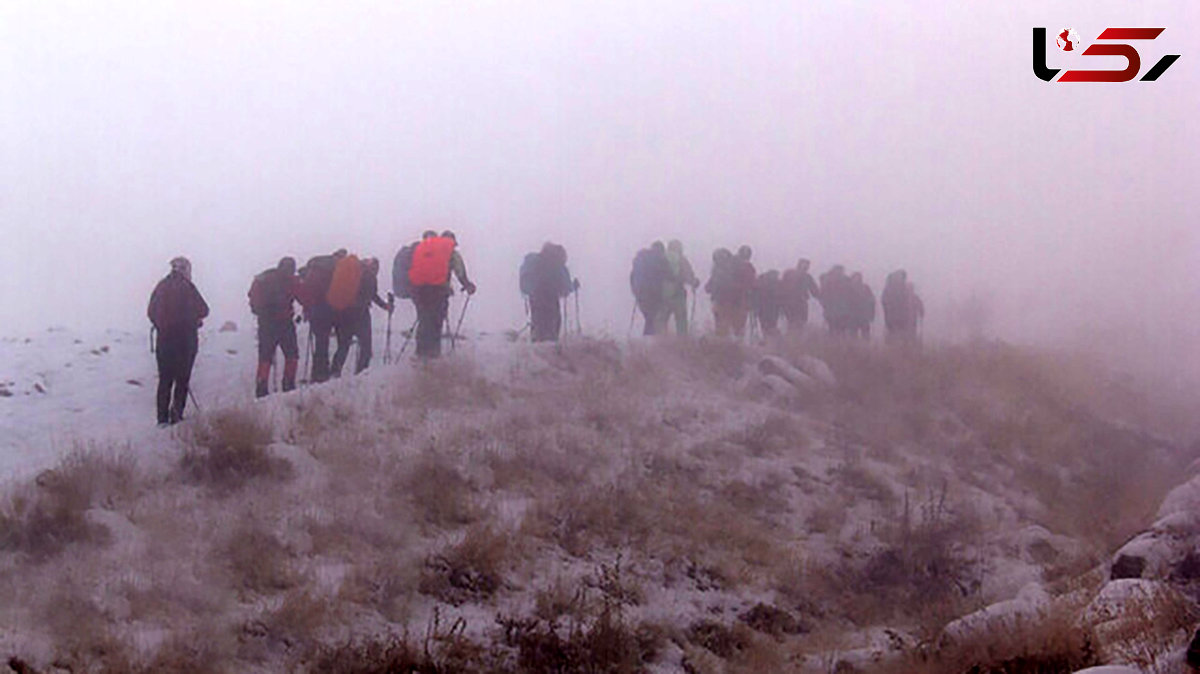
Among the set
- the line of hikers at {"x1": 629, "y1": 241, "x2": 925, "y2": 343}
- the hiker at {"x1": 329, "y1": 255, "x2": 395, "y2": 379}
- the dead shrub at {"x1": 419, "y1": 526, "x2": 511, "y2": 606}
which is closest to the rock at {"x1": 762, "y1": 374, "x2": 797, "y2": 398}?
the line of hikers at {"x1": 629, "y1": 241, "x2": 925, "y2": 343}

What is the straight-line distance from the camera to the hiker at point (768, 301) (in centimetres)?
2333

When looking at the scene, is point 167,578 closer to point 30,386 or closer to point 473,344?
point 30,386

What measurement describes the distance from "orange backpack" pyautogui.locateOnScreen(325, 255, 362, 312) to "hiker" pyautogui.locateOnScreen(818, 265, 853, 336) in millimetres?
11446

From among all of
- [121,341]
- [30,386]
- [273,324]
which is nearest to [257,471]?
[273,324]

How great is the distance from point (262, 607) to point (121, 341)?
12.3 m

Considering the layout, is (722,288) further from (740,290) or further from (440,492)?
(440,492)

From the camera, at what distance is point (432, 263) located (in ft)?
51.7

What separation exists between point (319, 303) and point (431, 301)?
4.74 feet

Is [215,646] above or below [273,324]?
below

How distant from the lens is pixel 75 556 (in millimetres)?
9109

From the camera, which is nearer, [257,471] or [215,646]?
[215,646]

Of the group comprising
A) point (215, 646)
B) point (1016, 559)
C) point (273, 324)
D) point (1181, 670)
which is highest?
point (273, 324)

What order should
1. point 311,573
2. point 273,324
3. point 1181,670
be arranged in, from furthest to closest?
1. point 273,324
2. point 311,573
3. point 1181,670

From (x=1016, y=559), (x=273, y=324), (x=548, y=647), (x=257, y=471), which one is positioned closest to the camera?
(x=548, y=647)
